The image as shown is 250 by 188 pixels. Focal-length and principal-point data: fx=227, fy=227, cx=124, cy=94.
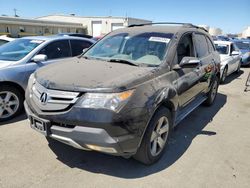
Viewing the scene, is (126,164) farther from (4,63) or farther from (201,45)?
(4,63)

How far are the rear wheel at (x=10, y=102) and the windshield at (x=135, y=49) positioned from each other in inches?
63.1

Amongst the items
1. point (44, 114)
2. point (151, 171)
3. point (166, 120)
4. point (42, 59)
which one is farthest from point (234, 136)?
point (42, 59)

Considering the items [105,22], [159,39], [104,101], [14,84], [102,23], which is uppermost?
[159,39]

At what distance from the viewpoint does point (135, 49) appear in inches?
143

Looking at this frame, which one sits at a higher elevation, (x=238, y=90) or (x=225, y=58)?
(x=225, y=58)

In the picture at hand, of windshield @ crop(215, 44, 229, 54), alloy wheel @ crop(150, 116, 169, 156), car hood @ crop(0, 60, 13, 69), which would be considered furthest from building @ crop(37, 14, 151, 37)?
alloy wheel @ crop(150, 116, 169, 156)

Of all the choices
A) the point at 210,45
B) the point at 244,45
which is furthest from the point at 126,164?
the point at 244,45

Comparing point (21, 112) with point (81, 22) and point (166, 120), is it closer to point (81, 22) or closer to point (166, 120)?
point (166, 120)

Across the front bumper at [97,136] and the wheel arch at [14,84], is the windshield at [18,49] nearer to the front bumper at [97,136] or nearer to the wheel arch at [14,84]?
the wheel arch at [14,84]

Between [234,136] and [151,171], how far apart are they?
6.71ft

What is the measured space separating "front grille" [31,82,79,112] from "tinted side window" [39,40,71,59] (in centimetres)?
246

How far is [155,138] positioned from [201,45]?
8.33 feet

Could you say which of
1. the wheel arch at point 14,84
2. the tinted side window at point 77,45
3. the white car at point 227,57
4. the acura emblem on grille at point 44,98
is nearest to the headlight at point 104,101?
the acura emblem on grille at point 44,98

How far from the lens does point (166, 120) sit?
3.18m
